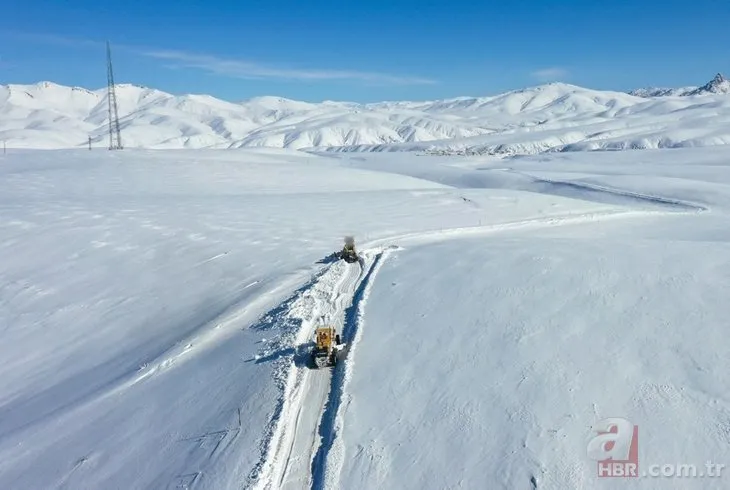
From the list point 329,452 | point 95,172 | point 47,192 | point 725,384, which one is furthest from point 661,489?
point 95,172

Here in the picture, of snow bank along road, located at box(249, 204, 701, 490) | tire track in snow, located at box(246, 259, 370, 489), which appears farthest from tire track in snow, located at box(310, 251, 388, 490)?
tire track in snow, located at box(246, 259, 370, 489)

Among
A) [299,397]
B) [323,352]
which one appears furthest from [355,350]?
[299,397]
